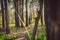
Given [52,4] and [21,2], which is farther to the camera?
[21,2]

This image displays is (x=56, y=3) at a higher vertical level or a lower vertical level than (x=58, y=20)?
higher

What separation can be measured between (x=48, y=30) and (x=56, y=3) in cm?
21

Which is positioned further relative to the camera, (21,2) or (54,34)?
(21,2)

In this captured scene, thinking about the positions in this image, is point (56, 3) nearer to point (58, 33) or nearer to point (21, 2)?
point (58, 33)

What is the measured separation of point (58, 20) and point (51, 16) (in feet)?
0.20

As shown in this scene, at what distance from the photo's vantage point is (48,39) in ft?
3.94

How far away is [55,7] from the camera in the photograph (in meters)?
1.10

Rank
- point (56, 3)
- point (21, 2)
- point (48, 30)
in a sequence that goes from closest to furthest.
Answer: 1. point (56, 3)
2. point (48, 30)
3. point (21, 2)

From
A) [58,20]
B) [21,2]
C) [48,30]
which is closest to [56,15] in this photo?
[58,20]

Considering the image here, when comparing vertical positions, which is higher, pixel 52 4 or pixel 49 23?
pixel 52 4

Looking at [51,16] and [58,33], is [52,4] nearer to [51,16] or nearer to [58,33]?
[51,16]

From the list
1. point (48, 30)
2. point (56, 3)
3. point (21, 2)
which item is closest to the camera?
point (56, 3)

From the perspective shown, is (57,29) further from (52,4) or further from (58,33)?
(52,4)

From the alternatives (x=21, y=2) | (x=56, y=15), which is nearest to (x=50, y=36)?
(x=56, y=15)
